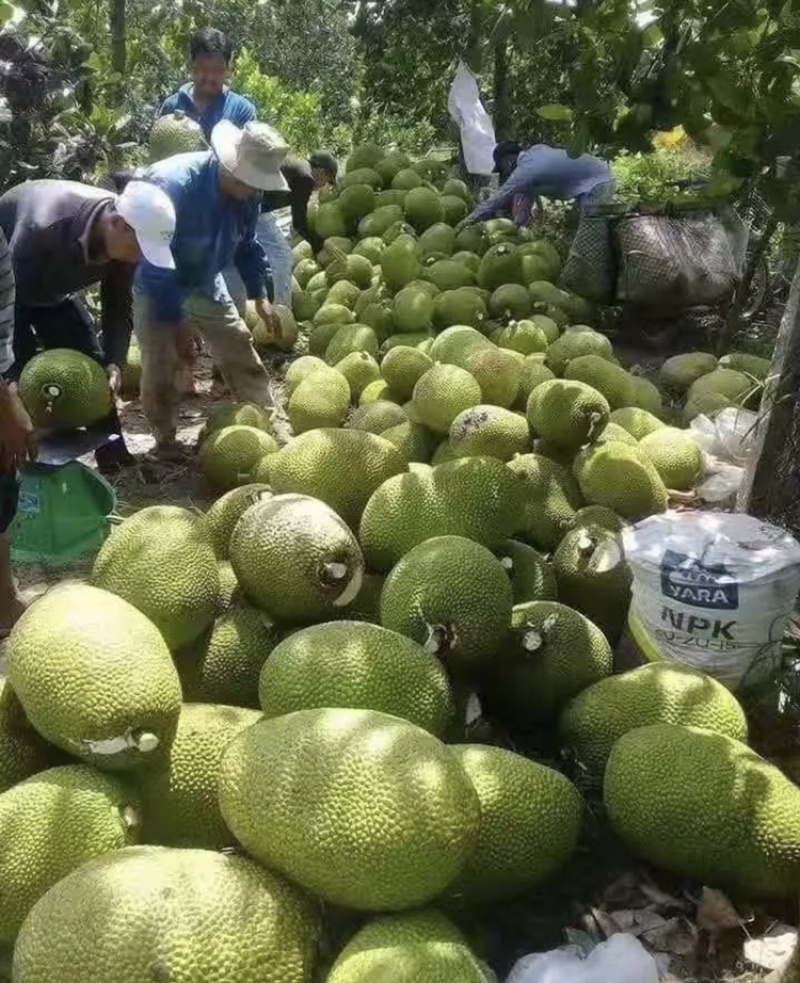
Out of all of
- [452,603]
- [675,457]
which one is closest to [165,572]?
[452,603]

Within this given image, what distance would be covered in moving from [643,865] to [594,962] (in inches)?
13.5

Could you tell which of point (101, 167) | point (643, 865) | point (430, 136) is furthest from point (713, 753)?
point (430, 136)

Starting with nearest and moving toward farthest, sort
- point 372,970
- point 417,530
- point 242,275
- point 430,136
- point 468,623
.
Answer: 1. point 372,970
2. point 468,623
3. point 417,530
4. point 242,275
5. point 430,136

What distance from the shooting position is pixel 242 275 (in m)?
4.73

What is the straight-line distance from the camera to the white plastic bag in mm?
1392

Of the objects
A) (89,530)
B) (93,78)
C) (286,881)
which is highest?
(93,78)

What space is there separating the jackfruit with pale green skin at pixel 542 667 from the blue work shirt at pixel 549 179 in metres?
4.35

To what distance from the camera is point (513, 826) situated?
5.24 ft

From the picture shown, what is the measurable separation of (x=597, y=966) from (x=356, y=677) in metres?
0.58

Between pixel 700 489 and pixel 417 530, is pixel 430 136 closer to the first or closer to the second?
pixel 700 489

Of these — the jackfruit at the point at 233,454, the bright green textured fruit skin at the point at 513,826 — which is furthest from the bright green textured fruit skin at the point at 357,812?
the jackfruit at the point at 233,454

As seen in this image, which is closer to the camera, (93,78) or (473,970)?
(473,970)

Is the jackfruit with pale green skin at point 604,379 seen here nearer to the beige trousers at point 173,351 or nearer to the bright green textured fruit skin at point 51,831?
the beige trousers at point 173,351

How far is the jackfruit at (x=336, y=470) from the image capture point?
8.46 feet
